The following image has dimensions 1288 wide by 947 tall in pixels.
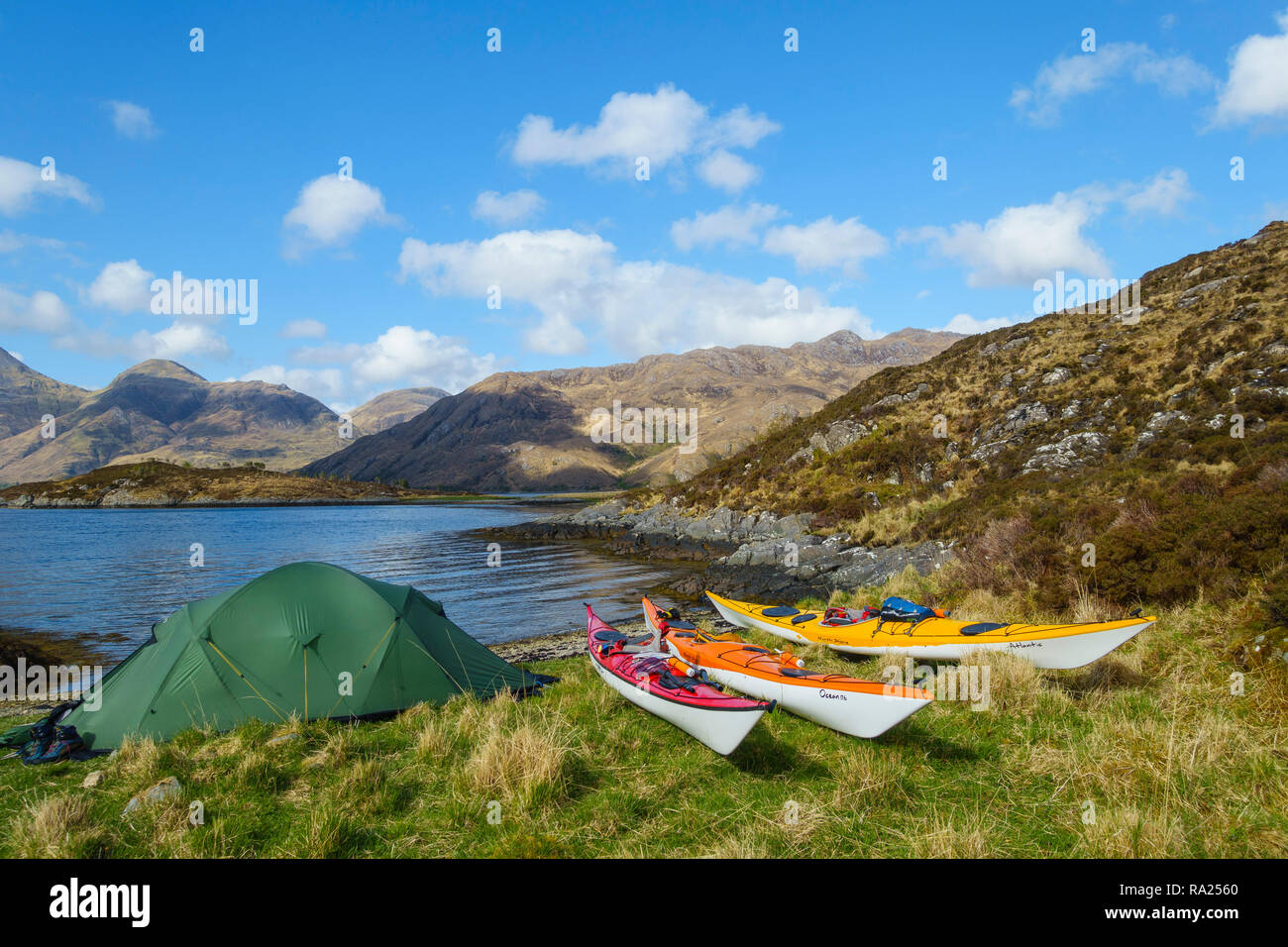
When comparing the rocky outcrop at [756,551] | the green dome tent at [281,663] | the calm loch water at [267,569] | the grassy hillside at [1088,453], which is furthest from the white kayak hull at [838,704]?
the calm loch water at [267,569]

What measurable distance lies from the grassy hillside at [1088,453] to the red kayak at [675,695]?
664cm

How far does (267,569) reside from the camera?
37.8 m

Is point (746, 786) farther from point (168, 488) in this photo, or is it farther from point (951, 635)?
point (168, 488)

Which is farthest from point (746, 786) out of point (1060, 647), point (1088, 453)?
point (1088, 453)

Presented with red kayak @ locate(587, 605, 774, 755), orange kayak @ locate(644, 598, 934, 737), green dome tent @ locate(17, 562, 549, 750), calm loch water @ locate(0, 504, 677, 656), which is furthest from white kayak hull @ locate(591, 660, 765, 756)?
calm loch water @ locate(0, 504, 677, 656)

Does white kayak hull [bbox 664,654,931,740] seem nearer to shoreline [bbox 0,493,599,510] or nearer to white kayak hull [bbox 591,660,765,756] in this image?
white kayak hull [bbox 591,660,765,756]

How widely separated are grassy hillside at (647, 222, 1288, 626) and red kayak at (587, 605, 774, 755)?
6.64 metres

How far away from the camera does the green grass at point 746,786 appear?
492cm

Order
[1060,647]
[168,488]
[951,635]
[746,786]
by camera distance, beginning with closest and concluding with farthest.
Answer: [746,786], [1060,647], [951,635], [168,488]

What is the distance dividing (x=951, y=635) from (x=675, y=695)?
522 cm

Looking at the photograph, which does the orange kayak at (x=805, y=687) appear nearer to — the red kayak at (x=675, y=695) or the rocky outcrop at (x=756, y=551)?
the red kayak at (x=675, y=695)

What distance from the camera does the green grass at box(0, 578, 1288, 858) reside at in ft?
16.1

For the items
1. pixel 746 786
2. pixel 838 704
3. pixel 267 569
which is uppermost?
pixel 838 704
